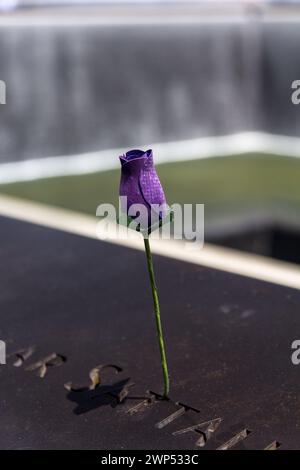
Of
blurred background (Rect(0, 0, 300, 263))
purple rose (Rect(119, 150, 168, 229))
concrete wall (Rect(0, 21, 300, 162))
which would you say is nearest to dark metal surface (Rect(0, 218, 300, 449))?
purple rose (Rect(119, 150, 168, 229))

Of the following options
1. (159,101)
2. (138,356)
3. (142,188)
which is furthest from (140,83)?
(142,188)

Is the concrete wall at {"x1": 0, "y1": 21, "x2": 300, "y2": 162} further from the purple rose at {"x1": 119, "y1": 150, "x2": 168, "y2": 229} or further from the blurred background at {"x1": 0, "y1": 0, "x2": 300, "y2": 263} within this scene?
the purple rose at {"x1": 119, "y1": 150, "x2": 168, "y2": 229}

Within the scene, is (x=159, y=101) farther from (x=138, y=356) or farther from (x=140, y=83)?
(x=138, y=356)

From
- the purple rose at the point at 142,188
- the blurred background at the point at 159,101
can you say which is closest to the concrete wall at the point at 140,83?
the blurred background at the point at 159,101

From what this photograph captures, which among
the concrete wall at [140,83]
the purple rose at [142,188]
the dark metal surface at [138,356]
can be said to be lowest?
the dark metal surface at [138,356]

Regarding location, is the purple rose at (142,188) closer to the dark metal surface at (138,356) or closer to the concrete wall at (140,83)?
the dark metal surface at (138,356)
